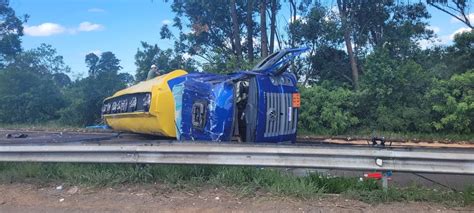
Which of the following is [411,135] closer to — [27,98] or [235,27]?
[235,27]

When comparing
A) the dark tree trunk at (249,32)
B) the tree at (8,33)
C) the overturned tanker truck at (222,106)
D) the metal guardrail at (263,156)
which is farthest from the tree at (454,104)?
the tree at (8,33)

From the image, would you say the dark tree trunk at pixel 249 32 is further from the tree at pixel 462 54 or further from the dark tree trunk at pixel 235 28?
the tree at pixel 462 54

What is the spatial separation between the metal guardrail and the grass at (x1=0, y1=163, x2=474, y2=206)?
23 centimetres

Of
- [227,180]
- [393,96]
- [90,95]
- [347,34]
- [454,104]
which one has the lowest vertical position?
[227,180]

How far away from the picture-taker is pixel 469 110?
11680 millimetres

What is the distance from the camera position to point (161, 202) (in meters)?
4.90

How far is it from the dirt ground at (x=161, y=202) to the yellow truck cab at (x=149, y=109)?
2310mm

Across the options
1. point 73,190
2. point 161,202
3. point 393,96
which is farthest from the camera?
point 393,96

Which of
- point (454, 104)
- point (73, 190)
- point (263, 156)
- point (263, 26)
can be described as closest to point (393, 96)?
point (454, 104)

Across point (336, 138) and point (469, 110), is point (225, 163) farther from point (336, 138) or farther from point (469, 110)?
point (469, 110)

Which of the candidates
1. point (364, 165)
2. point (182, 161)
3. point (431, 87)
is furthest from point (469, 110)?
point (182, 161)

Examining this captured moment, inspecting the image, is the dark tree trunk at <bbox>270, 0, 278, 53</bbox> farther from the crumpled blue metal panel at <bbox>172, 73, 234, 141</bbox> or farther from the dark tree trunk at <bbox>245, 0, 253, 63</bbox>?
the crumpled blue metal panel at <bbox>172, 73, 234, 141</bbox>

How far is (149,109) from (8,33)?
22700 mm

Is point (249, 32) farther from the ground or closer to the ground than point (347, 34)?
farther from the ground
